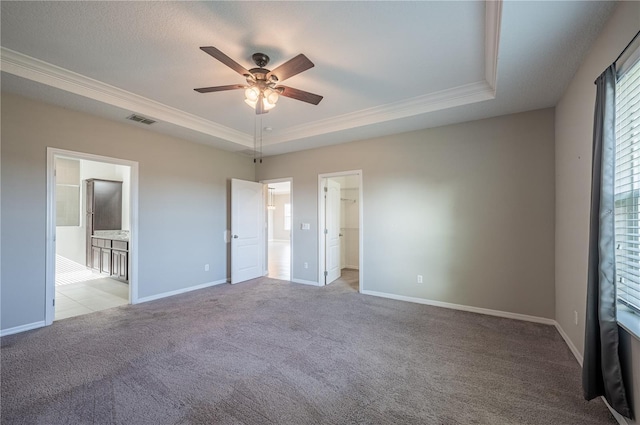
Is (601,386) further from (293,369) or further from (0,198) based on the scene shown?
(0,198)

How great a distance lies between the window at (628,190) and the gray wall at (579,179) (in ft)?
0.81

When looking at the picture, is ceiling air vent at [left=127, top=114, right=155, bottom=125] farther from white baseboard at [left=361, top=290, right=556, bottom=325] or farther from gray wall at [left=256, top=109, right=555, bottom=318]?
white baseboard at [left=361, top=290, right=556, bottom=325]

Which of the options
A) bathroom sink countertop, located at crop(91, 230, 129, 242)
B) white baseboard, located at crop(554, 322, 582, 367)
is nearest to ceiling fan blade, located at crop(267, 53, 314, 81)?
white baseboard, located at crop(554, 322, 582, 367)

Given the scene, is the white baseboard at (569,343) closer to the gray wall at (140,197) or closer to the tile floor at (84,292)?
the gray wall at (140,197)

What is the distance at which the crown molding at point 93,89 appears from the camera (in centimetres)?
255

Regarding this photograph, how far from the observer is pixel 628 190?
1.70 metres

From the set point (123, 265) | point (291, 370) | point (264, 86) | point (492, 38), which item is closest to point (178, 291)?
point (123, 265)

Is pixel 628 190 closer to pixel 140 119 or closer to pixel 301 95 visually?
pixel 301 95

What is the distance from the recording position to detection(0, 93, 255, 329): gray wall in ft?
9.77

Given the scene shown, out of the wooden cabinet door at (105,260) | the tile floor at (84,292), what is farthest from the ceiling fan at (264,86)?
the wooden cabinet door at (105,260)

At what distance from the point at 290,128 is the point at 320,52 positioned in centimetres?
214

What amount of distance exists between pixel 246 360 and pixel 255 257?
3362mm

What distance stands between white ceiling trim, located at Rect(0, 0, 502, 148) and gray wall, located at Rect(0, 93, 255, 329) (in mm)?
649

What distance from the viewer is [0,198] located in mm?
2900
